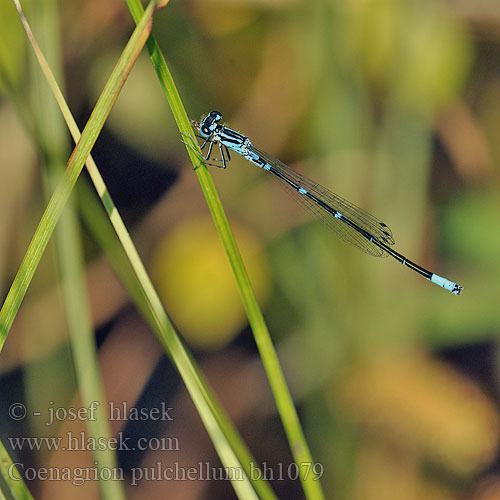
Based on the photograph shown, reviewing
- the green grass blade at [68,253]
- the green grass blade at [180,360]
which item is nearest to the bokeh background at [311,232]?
the green grass blade at [68,253]

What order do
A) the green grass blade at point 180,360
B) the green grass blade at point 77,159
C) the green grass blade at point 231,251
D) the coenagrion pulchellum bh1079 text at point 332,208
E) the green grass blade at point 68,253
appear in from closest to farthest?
1. the green grass blade at point 77,159
2. the green grass blade at point 231,251
3. the green grass blade at point 180,360
4. the green grass blade at point 68,253
5. the coenagrion pulchellum bh1079 text at point 332,208

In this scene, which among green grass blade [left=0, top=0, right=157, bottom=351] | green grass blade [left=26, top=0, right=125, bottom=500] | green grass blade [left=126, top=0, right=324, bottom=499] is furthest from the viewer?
green grass blade [left=26, top=0, right=125, bottom=500]

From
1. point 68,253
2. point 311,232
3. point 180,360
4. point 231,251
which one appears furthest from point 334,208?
point 68,253

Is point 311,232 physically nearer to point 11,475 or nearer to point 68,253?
point 68,253

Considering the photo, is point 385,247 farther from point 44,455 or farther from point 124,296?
point 44,455

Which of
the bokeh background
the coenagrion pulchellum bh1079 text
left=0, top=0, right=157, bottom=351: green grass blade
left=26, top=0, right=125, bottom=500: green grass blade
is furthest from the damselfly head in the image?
left=0, top=0, right=157, bottom=351: green grass blade

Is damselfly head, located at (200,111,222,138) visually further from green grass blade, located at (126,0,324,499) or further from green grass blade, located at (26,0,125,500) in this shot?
green grass blade, located at (26,0,125,500)

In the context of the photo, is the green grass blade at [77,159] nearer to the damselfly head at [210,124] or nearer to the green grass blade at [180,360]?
the green grass blade at [180,360]
